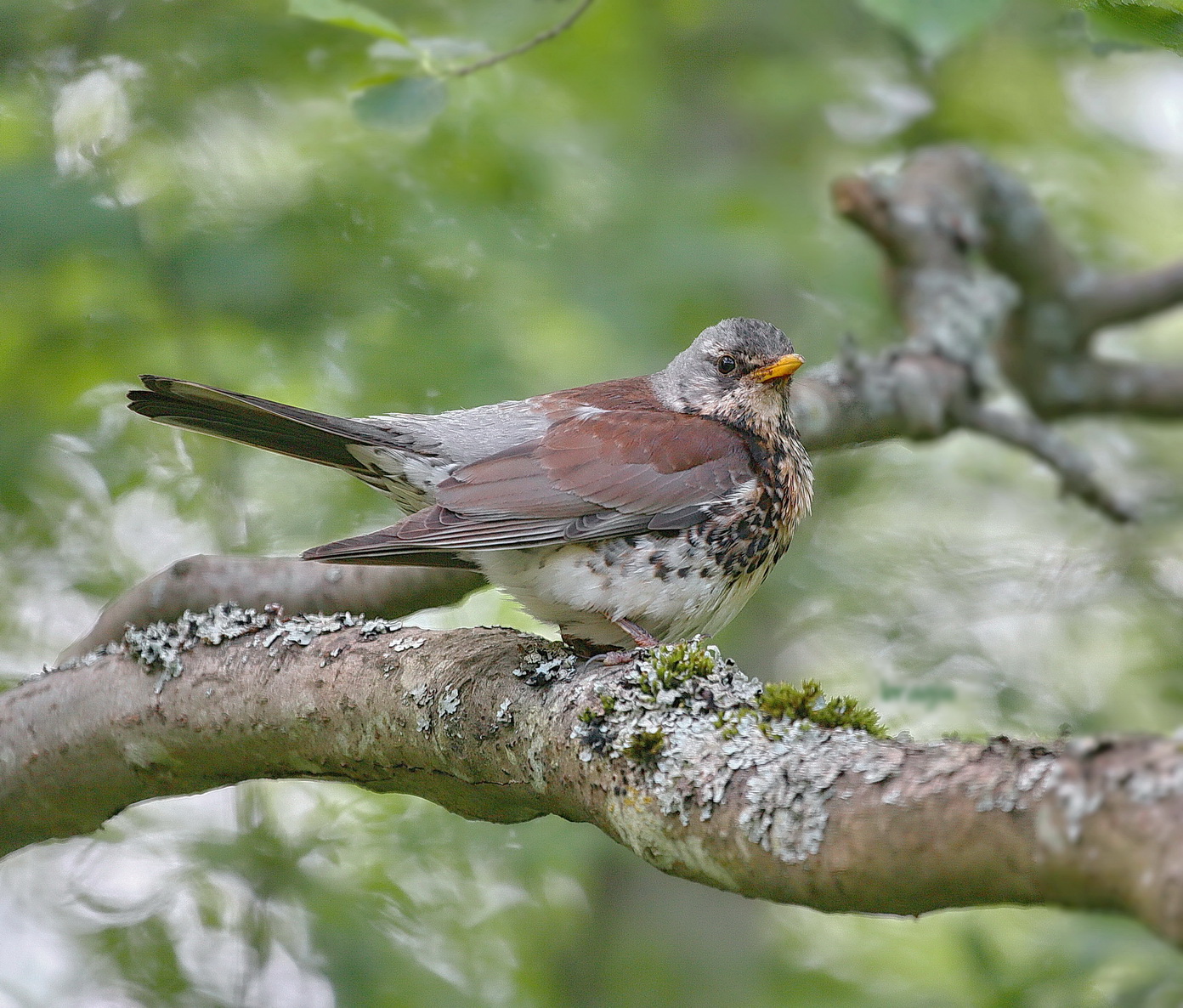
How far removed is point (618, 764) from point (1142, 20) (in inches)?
69.1

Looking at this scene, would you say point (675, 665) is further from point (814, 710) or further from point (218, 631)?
point (218, 631)

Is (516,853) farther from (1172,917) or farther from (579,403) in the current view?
(1172,917)

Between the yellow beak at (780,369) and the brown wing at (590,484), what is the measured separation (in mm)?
287

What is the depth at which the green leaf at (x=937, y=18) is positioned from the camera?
3.24 meters

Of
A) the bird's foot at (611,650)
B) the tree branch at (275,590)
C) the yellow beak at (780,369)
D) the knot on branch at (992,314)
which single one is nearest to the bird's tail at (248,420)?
the tree branch at (275,590)

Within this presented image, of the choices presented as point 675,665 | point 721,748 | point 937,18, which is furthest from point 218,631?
point 937,18

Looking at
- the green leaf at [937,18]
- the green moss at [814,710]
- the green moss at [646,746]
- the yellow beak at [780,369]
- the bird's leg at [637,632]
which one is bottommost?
the bird's leg at [637,632]

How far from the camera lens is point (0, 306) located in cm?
490

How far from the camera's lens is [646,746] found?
2.42 metres

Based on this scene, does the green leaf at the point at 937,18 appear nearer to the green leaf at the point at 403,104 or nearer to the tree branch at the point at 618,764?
the green leaf at the point at 403,104

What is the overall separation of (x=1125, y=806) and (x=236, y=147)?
5299 mm

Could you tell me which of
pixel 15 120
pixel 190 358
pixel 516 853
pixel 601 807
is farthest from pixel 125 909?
pixel 15 120

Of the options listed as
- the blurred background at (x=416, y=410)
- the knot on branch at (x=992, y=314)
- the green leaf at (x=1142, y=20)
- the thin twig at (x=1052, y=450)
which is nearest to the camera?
the green leaf at (x=1142, y=20)

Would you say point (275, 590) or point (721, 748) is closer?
point (721, 748)
